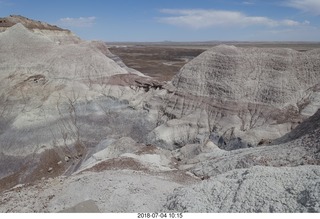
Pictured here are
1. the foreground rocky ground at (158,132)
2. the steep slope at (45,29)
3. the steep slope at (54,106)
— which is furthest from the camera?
the steep slope at (45,29)

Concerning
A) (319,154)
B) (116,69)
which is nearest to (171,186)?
(319,154)
